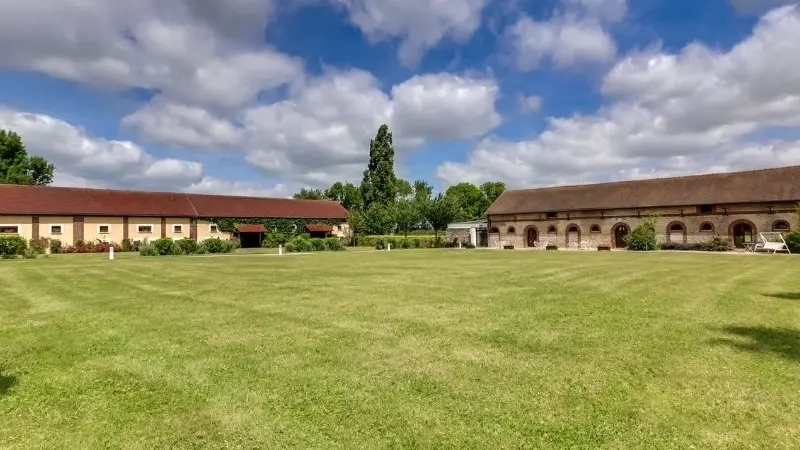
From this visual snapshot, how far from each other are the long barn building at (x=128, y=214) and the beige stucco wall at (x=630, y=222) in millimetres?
21033

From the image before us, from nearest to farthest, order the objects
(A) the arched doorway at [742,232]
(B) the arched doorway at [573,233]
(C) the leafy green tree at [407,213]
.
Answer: (A) the arched doorway at [742,232], (B) the arched doorway at [573,233], (C) the leafy green tree at [407,213]

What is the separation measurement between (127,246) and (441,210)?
104 feet

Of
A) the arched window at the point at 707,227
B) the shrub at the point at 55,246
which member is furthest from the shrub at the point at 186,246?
the arched window at the point at 707,227

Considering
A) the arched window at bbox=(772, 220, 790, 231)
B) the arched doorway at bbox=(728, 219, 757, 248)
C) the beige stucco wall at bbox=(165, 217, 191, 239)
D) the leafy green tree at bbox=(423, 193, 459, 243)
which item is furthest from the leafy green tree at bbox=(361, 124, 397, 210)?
the arched window at bbox=(772, 220, 790, 231)

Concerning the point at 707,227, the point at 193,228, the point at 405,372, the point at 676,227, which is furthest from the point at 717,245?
the point at 193,228

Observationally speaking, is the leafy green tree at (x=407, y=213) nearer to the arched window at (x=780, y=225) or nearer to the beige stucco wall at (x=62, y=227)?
the beige stucco wall at (x=62, y=227)

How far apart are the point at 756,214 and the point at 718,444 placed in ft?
126

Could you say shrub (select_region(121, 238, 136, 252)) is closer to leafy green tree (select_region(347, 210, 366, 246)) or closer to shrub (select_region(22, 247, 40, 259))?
shrub (select_region(22, 247, 40, 259))

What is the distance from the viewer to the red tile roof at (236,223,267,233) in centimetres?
4700

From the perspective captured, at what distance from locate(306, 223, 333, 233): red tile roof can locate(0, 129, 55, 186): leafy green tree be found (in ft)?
102

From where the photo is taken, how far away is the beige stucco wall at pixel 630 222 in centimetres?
3356

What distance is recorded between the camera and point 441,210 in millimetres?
53156

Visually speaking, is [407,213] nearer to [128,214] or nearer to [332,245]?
[332,245]

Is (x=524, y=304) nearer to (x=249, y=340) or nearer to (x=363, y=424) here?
(x=249, y=340)
